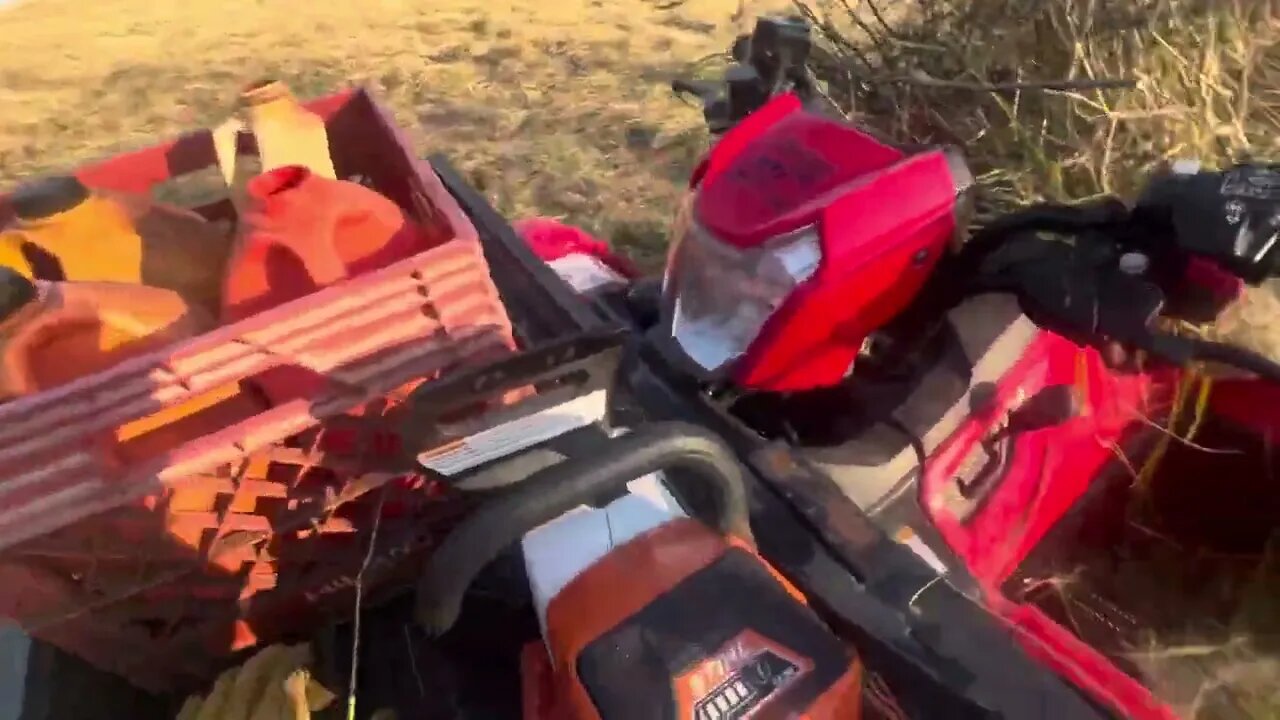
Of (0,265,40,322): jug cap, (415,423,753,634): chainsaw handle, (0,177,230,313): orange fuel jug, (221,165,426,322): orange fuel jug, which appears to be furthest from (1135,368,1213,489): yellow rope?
(0,265,40,322): jug cap

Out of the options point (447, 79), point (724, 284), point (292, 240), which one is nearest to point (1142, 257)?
point (724, 284)

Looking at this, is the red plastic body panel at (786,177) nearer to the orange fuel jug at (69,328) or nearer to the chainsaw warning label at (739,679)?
the chainsaw warning label at (739,679)

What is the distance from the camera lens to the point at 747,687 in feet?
2.86

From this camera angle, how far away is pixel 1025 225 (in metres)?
1.18

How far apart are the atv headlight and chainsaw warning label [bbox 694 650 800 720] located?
0.44 metres

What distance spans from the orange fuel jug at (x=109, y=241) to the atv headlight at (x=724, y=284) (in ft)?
Answer: 1.73

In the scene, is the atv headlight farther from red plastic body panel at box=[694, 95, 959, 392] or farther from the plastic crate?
the plastic crate

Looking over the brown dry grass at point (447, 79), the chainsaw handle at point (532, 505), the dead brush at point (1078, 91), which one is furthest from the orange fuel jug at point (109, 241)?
the brown dry grass at point (447, 79)

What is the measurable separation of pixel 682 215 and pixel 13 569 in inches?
32.0

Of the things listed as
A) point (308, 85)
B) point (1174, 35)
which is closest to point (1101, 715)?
point (1174, 35)

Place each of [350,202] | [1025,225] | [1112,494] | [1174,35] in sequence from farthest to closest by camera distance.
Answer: [1174,35], [1112,494], [1025,225], [350,202]

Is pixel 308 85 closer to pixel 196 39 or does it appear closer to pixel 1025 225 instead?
pixel 196 39

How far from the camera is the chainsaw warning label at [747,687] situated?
86 cm

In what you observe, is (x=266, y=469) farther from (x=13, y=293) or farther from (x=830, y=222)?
(x=830, y=222)
